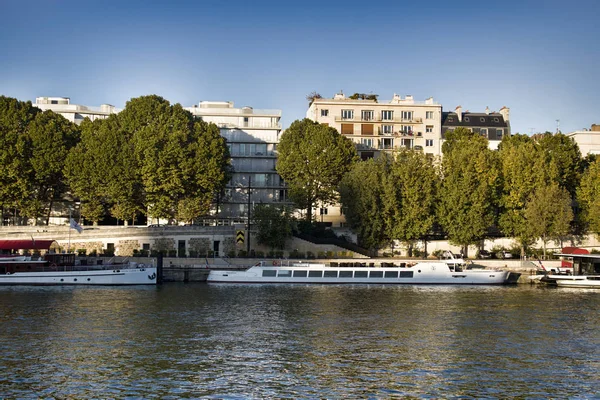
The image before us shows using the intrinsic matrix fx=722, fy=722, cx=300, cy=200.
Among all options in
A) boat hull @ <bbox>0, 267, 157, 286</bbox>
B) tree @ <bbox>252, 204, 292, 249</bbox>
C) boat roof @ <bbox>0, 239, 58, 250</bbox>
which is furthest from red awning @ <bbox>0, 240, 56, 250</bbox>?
tree @ <bbox>252, 204, 292, 249</bbox>

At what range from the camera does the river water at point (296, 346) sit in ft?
103

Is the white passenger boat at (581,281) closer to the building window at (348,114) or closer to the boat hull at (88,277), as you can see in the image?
the boat hull at (88,277)

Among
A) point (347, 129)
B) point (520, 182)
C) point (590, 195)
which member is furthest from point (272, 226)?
point (590, 195)

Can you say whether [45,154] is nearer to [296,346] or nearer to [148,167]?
[148,167]

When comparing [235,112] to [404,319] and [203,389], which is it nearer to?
[404,319]

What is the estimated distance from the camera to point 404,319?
48312mm

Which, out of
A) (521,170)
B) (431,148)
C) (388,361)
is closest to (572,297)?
(521,170)

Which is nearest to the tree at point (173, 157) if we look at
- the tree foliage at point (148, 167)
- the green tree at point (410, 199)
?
the tree foliage at point (148, 167)

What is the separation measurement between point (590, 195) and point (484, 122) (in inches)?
1163

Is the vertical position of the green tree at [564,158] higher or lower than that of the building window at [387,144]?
lower

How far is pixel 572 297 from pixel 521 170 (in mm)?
26593

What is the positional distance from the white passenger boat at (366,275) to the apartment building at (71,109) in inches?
2053

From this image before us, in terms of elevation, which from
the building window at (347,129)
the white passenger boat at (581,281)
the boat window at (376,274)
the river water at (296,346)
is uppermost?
the building window at (347,129)

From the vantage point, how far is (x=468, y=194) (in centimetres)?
8350
